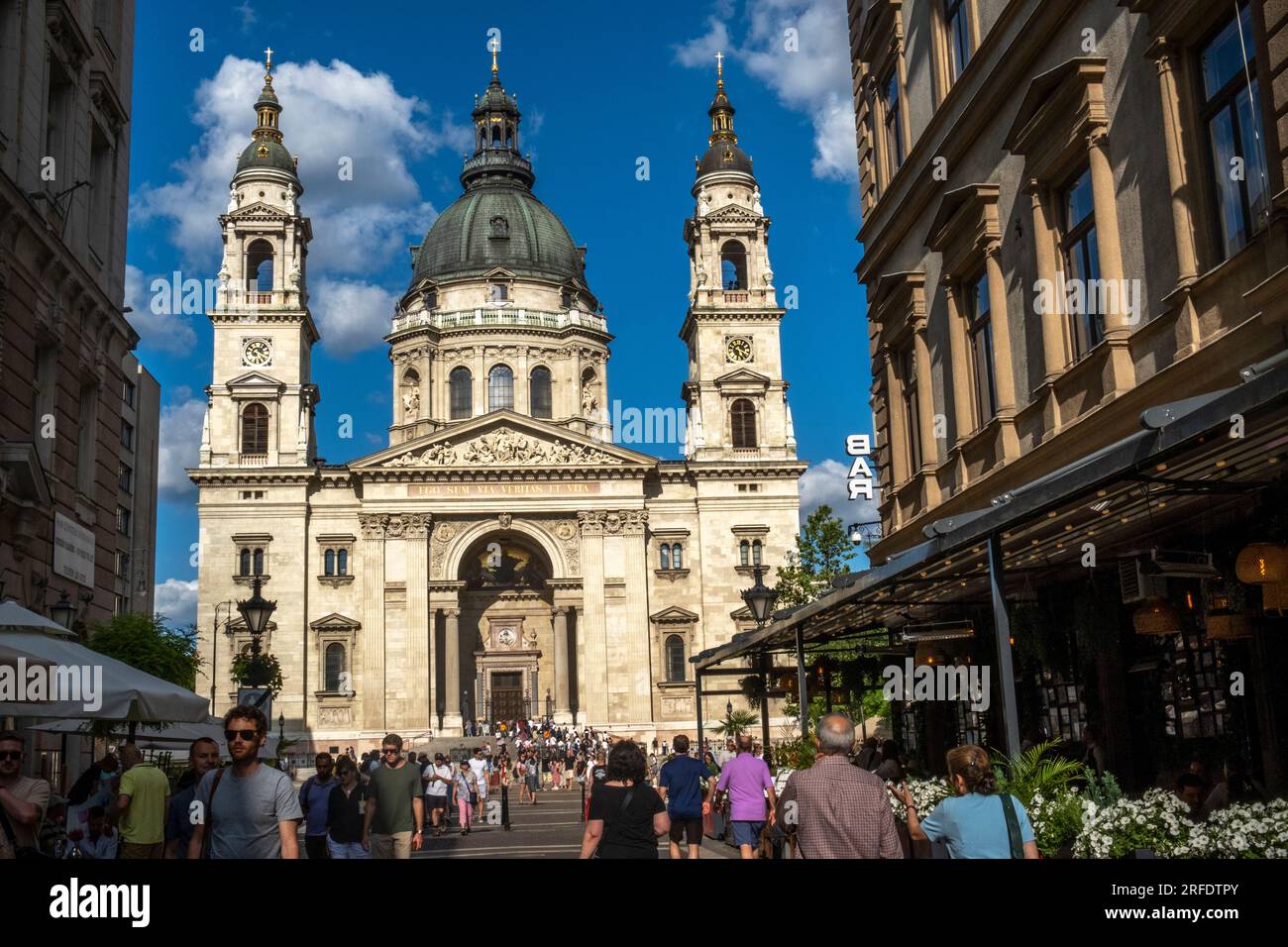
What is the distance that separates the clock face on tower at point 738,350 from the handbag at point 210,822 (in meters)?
66.5

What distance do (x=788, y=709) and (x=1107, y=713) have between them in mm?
14830

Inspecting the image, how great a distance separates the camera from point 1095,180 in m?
13.7

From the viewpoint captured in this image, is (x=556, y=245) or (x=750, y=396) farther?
(x=556, y=245)

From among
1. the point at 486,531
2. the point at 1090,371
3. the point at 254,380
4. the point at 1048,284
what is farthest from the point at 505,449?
the point at 1090,371

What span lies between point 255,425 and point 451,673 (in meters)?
17.1

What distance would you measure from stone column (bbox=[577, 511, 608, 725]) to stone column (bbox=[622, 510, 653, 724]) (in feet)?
A: 4.00

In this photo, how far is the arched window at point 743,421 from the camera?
73375 mm

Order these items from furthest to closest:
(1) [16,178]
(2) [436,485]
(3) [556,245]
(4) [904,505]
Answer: (3) [556,245]
(2) [436,485]
(4) [904,505]
(1) [16,178]

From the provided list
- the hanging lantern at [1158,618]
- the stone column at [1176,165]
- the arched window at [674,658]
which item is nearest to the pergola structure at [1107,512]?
the hanging lantern at [1158,618]

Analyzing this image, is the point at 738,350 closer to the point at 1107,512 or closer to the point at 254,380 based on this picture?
the point at 254,380

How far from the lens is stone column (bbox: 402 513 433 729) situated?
217 feet

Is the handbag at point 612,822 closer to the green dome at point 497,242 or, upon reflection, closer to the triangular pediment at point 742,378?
the triangular pediment at point 742,378
